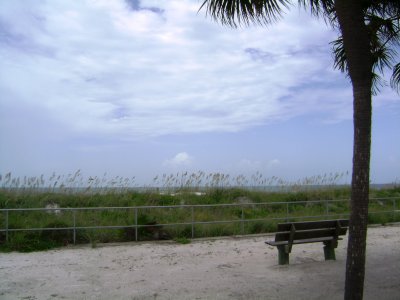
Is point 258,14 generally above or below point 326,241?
above

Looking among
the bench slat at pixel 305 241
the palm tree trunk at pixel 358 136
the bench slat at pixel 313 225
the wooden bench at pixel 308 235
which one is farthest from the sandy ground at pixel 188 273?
the palm tree trunk at pixel 358 136

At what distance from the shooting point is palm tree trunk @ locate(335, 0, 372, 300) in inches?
176

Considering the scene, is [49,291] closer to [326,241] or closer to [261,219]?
[326,241]

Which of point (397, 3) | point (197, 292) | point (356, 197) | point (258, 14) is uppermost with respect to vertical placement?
point (397, 3)

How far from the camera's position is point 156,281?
6.66m

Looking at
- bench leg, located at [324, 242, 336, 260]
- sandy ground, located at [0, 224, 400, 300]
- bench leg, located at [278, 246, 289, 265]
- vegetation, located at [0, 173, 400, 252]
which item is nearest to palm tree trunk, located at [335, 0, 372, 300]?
sandy ground, located at [0, 224, 400, 300]

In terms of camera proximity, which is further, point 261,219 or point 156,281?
point 261,219

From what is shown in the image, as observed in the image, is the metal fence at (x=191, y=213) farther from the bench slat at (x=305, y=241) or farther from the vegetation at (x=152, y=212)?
the bench slat at (x=305, y=241)

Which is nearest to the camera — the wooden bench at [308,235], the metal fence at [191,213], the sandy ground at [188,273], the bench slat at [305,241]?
the sandy ground at [188,273]

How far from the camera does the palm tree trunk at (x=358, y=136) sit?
14.7ft

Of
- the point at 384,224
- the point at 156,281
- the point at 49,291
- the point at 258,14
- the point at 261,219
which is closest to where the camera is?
the point at 258,14

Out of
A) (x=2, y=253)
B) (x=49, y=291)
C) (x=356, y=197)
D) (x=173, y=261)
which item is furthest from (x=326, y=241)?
(x=2, y=253)

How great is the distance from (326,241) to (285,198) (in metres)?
8.31

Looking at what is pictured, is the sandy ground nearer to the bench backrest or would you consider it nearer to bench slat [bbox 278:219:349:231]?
the bench backrest
